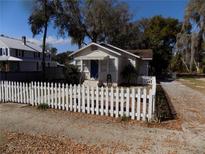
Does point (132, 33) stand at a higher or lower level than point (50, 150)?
higher

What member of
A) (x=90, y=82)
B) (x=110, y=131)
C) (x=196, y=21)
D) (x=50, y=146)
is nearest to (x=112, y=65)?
(x=90, y=82)

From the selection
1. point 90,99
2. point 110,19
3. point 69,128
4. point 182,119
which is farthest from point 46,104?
point 110,19

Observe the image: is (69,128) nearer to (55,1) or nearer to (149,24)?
(55,1)

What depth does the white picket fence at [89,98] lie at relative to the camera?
580 centimetres

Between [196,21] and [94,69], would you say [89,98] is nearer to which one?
[94,69]

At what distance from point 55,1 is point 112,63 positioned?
33.4 feet

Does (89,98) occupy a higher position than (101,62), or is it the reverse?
(101,62)

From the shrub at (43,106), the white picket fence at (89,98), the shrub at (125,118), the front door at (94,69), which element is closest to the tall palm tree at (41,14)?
the front door at (94,69)

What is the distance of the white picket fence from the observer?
5805 mm

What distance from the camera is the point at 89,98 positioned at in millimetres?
6652

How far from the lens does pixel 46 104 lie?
7348mm

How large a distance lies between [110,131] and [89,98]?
201cm

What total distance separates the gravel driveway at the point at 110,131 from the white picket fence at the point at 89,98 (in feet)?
1.21

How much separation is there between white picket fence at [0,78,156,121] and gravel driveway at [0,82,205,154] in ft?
1.21
